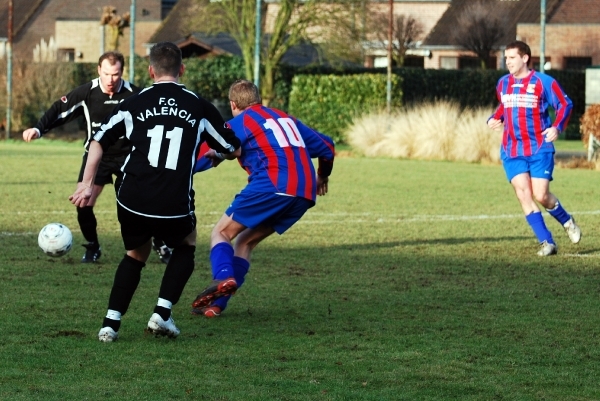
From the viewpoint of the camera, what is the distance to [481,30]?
4591 centimetres

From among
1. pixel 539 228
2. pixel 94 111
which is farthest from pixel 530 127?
pixel 94 111

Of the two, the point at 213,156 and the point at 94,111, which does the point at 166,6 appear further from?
the point at 213,156

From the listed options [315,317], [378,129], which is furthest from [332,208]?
[378,129]

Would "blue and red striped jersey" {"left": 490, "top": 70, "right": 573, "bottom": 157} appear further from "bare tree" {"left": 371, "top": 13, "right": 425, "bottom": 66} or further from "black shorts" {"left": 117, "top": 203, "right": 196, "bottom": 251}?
"bare tree" {"left": 371, "top": 13, "right": 425, "bottom": 66}

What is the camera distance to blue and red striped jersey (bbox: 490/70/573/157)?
34.4ft

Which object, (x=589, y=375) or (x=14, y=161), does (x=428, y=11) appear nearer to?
(x=14, y=161)

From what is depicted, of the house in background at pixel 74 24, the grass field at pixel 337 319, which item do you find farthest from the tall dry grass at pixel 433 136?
the house in background at pixel 74 24

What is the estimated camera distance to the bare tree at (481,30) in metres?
45.6

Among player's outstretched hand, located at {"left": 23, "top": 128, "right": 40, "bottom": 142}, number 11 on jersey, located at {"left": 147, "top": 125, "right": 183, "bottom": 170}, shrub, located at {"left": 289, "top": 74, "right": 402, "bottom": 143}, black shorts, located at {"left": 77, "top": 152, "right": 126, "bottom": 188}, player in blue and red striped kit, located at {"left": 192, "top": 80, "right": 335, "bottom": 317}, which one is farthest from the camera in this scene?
shrub, located at {"left": 289, "top": 74, "right": 402, "bottom": 143}

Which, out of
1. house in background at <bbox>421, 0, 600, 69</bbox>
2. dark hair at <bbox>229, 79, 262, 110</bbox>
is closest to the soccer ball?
dark hair at <bbox>229, 79, 262, 110</bbox>

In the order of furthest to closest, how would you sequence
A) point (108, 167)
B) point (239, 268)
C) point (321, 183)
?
point (108, 167), point (321, 183), point (239, 268)

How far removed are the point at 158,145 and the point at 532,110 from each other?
5326mm

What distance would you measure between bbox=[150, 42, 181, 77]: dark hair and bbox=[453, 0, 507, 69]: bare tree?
39.5 m

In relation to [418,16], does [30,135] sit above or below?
below
